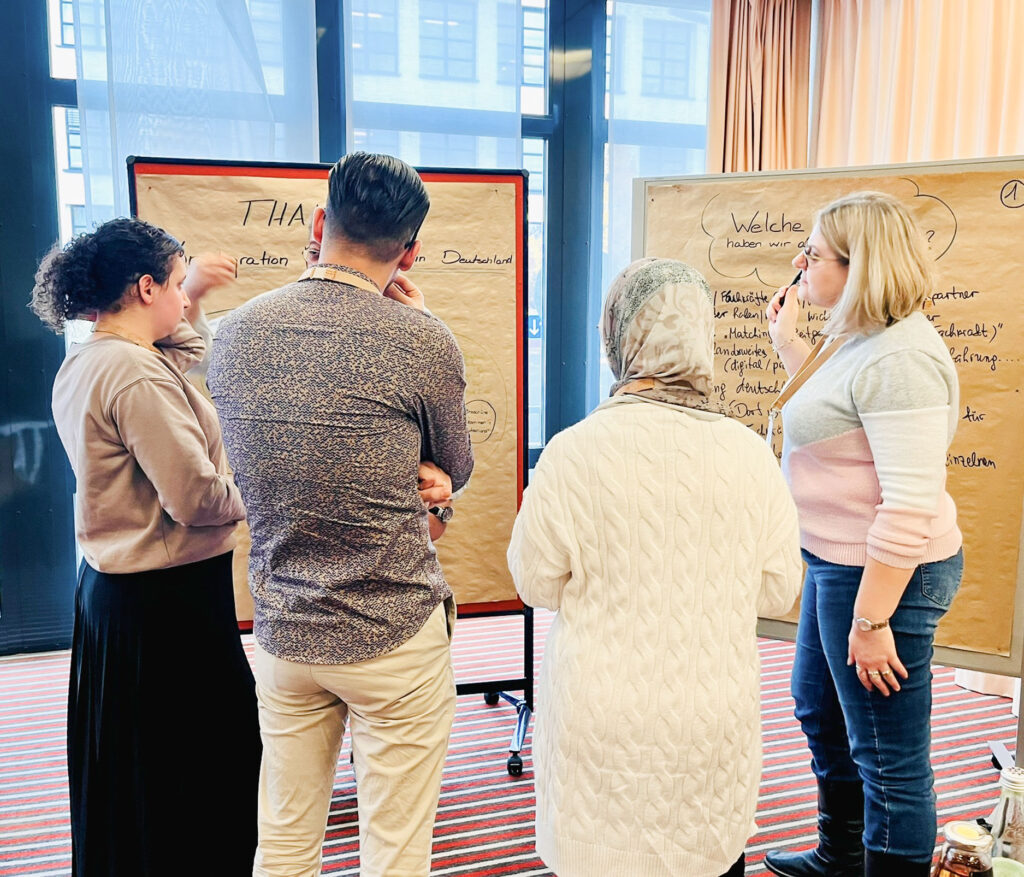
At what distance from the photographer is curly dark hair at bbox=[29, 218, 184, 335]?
140cm

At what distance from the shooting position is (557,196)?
3.51 meters

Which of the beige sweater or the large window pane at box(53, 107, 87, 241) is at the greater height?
the large window pane at box(53, 107, 87, 241)

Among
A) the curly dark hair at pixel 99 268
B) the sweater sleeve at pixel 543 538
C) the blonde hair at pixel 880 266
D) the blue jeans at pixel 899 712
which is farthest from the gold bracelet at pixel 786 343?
the curly dark hair at pixel 99 268

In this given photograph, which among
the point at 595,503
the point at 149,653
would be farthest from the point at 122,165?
the point at 595,503

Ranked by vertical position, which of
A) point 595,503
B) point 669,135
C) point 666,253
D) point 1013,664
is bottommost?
point 1013,664

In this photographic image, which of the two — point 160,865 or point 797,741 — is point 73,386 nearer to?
point 160,865

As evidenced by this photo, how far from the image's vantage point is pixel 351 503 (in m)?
1.11

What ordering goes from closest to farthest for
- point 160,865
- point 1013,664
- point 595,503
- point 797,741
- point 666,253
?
1. point 595,503
2. point 160,865
3. point 1013,664
4. point 666,253
5. point 797,741

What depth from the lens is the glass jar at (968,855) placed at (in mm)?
900

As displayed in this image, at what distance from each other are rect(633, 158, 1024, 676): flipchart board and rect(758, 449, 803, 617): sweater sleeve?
93 cm

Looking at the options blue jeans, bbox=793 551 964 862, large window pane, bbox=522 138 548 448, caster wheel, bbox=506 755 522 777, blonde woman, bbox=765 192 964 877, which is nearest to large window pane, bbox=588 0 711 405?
large window pane, bbox=522 138 548 448

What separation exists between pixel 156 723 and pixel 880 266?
1.49 m

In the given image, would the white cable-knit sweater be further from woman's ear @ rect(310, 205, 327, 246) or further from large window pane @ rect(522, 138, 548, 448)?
large window pane @ rect(522, 138, 548, 448)

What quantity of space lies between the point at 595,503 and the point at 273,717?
60 centimetres
